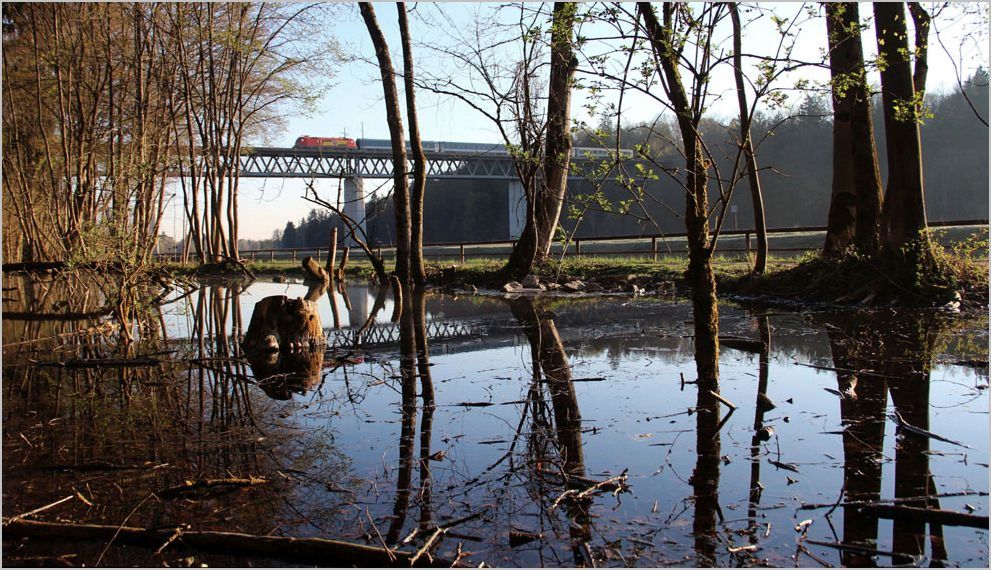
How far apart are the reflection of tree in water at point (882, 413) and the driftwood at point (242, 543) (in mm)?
1765

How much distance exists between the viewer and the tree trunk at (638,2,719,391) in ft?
17.9

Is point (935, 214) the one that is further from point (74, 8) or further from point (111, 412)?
point (111, 412)

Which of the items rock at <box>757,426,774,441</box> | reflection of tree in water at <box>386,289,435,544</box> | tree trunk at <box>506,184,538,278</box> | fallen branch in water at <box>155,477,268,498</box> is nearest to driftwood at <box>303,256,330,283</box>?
tree trunk at <box>506,184,538,278</box>

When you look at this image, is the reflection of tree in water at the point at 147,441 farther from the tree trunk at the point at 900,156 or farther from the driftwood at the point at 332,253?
the driftwood at the point at 332,253

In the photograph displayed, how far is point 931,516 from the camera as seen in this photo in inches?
127

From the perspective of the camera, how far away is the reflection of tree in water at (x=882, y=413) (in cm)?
313

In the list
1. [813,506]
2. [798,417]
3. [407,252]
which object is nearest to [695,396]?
[798,417]

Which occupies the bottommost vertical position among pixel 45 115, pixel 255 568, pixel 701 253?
pixel 255 568

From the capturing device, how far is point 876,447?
4340 millimetres

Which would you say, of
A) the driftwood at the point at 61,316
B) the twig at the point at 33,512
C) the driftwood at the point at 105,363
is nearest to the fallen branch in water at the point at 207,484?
the twig at the point at 33,512

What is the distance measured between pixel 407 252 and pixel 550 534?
16251 mm

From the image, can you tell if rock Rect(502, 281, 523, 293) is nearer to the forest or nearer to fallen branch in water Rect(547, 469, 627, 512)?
the forest

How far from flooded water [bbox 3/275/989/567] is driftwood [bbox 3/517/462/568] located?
0.05 meters

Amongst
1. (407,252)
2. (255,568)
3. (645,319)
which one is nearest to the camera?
(255,568)
